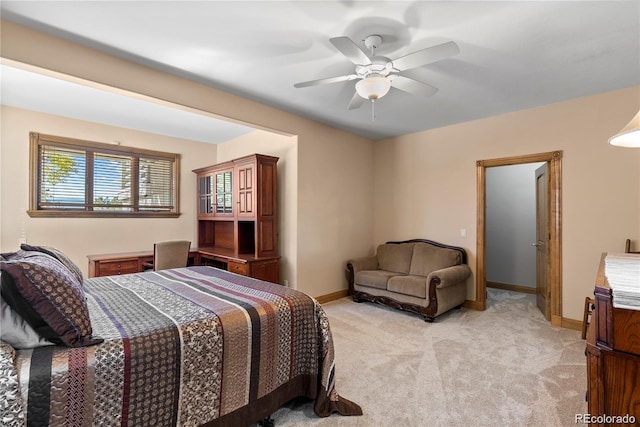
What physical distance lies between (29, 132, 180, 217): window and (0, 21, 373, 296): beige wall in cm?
59

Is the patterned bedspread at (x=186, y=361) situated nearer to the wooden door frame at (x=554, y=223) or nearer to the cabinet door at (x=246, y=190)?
the cabinet door at (x=246, y=190)

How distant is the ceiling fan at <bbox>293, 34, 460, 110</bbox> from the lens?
6.21 ft

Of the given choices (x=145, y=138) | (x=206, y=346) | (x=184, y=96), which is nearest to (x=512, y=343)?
(x=206, y=346)

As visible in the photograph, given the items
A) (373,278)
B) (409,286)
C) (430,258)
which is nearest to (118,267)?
(373,278)

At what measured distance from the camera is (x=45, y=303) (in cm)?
127

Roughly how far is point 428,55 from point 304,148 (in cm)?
245

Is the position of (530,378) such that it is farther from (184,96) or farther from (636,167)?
(184,96)

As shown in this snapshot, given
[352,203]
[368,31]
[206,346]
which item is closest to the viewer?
[206,346]

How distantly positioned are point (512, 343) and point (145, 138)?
5.64 metres

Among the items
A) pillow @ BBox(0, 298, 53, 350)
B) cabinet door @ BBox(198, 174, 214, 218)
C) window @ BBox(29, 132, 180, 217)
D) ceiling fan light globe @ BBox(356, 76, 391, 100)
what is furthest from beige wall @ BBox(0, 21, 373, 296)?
pillow @ BBox(0, 298, 53, 350)

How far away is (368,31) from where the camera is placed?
2.19m

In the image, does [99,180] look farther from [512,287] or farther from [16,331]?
[512,287]

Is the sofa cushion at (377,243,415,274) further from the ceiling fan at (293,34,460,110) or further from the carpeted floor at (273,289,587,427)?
the ceiling fan at (293,34,460,110)

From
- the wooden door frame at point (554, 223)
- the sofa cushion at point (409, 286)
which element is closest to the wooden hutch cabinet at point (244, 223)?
the sofa cushion at point (409, 286)
